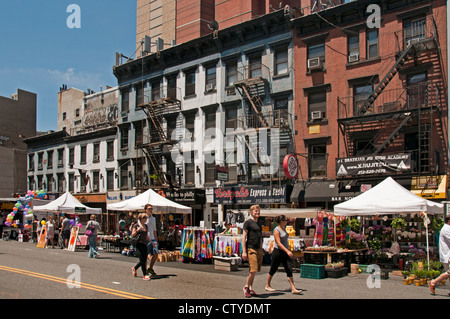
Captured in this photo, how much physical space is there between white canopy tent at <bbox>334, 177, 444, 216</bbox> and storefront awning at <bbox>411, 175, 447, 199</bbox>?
16.8 feet

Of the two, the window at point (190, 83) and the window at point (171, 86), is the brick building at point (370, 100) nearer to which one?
the window at point (190, 83)

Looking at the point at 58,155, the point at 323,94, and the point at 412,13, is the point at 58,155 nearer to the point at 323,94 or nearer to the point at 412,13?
the point at 323,94

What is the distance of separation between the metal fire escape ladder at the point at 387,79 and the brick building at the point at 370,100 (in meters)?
0.05

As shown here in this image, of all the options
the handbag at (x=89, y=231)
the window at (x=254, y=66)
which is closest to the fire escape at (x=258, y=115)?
the window at (x=254, y=66)

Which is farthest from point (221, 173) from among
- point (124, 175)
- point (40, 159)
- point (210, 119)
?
point (40, 159)

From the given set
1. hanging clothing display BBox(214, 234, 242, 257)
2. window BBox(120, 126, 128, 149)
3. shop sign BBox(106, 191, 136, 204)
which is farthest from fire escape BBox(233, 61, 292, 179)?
window BBox(120, 126, 128, 149)

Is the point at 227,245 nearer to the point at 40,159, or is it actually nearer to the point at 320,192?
the point at 320,192

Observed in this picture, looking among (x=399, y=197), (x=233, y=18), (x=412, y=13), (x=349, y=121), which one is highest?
(x=233, y=18)

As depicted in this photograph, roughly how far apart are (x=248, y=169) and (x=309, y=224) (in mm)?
9007

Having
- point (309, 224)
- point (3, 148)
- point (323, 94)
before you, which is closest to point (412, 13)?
point (323, 94)

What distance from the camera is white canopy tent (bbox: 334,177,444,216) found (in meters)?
13.0

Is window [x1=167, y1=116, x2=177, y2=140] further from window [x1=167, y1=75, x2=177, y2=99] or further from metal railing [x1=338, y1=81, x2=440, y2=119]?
metal railing [x1=338, y1=81, x2=440, y2=119]
